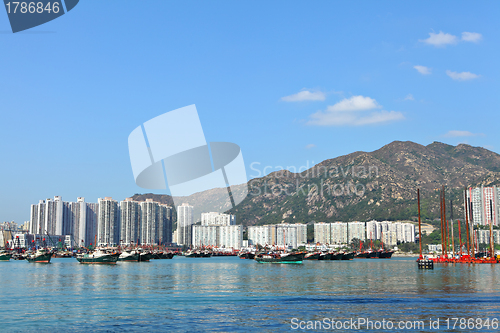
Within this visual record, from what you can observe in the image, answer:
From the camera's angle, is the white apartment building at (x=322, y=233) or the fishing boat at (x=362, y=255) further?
the white apartment building at (x=322, y=233)

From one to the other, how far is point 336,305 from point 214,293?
809 centimetres

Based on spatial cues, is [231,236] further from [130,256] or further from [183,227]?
[130,256]

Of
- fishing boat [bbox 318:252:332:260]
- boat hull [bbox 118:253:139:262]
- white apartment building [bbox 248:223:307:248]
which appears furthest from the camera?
white apartment building [bbox 248:223:307:248]

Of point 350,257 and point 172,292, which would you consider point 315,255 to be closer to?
point 350,257

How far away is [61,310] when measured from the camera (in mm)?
18875

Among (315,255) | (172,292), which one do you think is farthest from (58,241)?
(172,292)

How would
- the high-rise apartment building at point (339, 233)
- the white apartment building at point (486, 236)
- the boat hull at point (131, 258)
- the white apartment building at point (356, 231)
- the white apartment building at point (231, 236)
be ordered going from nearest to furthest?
the boat hull at point (131, 258) → the white apartment building at point (486, 236) → the white apartment building at point (356, 231) → the high-rise apartment building at point (339, 233) → the white apartment building at point (231, 236)

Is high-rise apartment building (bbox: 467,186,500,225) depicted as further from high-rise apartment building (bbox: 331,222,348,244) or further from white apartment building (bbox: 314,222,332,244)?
white apartment building (bbox: 314,222,332,244)

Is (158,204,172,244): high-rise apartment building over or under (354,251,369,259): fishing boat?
over

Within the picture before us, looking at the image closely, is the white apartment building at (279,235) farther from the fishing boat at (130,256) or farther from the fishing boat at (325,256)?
the fishing boat at (130,256)

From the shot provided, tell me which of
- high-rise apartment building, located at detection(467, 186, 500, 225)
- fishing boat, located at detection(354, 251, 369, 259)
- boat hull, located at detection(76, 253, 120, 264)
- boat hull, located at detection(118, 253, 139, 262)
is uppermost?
high-rise apartment building, located at detection(467, 186, 500, 225)

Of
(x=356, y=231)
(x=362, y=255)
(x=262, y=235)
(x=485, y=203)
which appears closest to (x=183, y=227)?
(x=262, y=235)

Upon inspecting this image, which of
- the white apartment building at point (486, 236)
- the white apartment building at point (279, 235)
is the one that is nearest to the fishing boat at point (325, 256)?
the white apartment building at point (486, 236)
